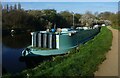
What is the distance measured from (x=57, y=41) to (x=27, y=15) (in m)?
31.4

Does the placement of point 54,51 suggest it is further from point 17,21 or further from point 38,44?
point 17,21

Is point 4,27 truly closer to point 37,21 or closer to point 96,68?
point 37,21

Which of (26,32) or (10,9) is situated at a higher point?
(10,9)

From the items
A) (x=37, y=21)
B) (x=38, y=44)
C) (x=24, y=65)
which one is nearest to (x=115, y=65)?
(x=24, y=65)

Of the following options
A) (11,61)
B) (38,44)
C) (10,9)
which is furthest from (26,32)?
(11,61)

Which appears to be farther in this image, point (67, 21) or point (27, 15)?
point (67, 21)

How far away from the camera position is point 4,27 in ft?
163

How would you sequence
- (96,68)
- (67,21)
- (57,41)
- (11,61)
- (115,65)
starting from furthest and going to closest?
(67,21) → (57,41) → (11,61) → (115,65) → (96,68)

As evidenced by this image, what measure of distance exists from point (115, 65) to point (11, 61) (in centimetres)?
1325

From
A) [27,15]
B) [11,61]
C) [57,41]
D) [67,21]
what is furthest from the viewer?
[67,21]

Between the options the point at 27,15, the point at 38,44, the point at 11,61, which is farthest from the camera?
the point at 27,15

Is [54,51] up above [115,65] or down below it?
below

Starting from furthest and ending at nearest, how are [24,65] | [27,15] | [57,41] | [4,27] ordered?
[27,15], [4,27], [57,41], [24,65]

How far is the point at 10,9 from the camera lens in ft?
186
